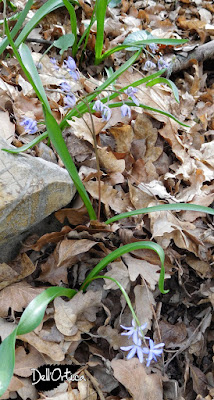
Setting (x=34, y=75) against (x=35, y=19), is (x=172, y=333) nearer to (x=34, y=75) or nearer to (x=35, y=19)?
(x=34, y=75)

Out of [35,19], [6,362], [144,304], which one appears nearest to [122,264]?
[144,304]

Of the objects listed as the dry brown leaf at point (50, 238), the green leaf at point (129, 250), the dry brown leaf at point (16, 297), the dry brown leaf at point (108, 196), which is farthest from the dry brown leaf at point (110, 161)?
the dry brown leaf at point (16, 297)

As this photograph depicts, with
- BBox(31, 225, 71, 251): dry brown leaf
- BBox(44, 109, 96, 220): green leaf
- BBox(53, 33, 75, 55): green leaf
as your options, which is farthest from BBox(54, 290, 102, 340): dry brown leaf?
BBox(53, 33, 75, 55): green leaf

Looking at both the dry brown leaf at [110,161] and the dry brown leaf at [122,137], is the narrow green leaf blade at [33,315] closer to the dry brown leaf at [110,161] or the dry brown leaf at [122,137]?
the dry brown leaf at [110,161]

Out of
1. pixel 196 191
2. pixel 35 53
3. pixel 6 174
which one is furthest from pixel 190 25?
pixel 6 174

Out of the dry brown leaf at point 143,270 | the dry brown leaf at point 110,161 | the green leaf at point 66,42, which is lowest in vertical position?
the dry brown leaf at point 143,270

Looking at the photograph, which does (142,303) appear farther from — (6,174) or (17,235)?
(6,174)
